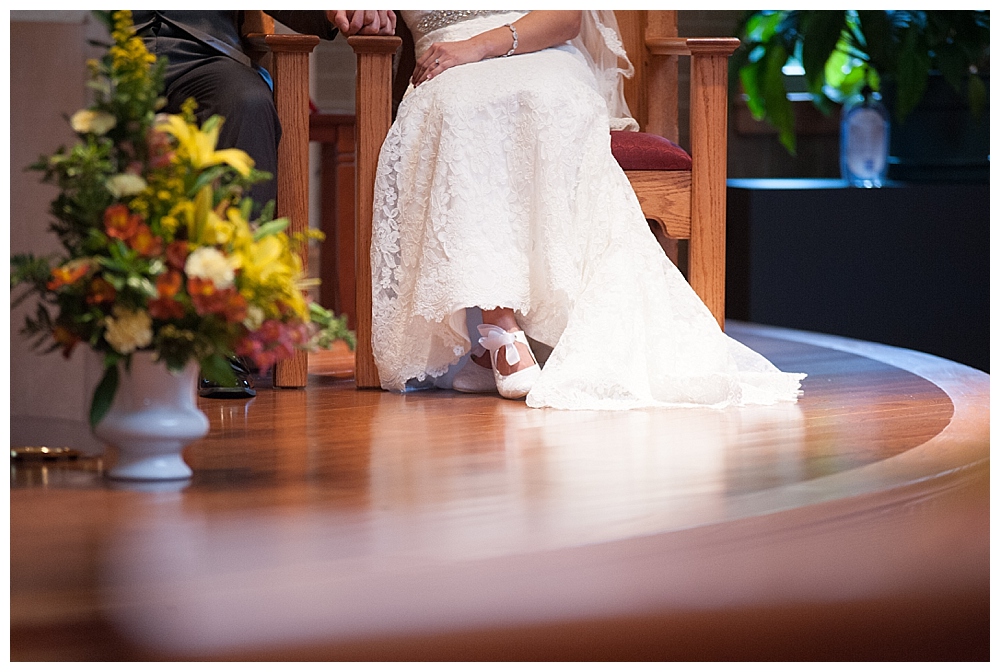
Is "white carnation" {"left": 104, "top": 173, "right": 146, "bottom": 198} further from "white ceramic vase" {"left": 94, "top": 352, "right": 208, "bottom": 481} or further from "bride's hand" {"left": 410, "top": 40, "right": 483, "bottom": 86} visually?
"bride's hand" {"left": 410, "top": 40, "right": 483, "bottom": 86}

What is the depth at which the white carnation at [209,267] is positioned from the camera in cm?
114

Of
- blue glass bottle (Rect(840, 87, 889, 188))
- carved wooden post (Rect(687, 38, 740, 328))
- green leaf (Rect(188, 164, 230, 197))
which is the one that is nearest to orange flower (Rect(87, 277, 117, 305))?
green leaf (Rect(188, 164, 230, 197))

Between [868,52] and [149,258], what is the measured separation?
3968mm

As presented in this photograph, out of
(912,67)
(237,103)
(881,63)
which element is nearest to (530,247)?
(237,103)

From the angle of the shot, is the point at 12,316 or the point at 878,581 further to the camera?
the point at 12,316

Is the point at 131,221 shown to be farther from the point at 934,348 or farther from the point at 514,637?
the point at 934,348

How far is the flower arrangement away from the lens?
1.17 m

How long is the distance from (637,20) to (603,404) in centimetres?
108

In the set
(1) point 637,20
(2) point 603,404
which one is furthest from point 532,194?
(1) point 637,20

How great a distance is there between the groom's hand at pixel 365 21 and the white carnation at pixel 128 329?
1.07m

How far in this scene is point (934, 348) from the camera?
14.1ft

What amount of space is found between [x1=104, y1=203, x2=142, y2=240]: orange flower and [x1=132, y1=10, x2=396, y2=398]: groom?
2.73ft

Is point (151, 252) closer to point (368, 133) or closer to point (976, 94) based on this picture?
point (368, 133)

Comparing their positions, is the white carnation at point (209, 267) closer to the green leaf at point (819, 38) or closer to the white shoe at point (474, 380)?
the white shoe at point (474, 380)
